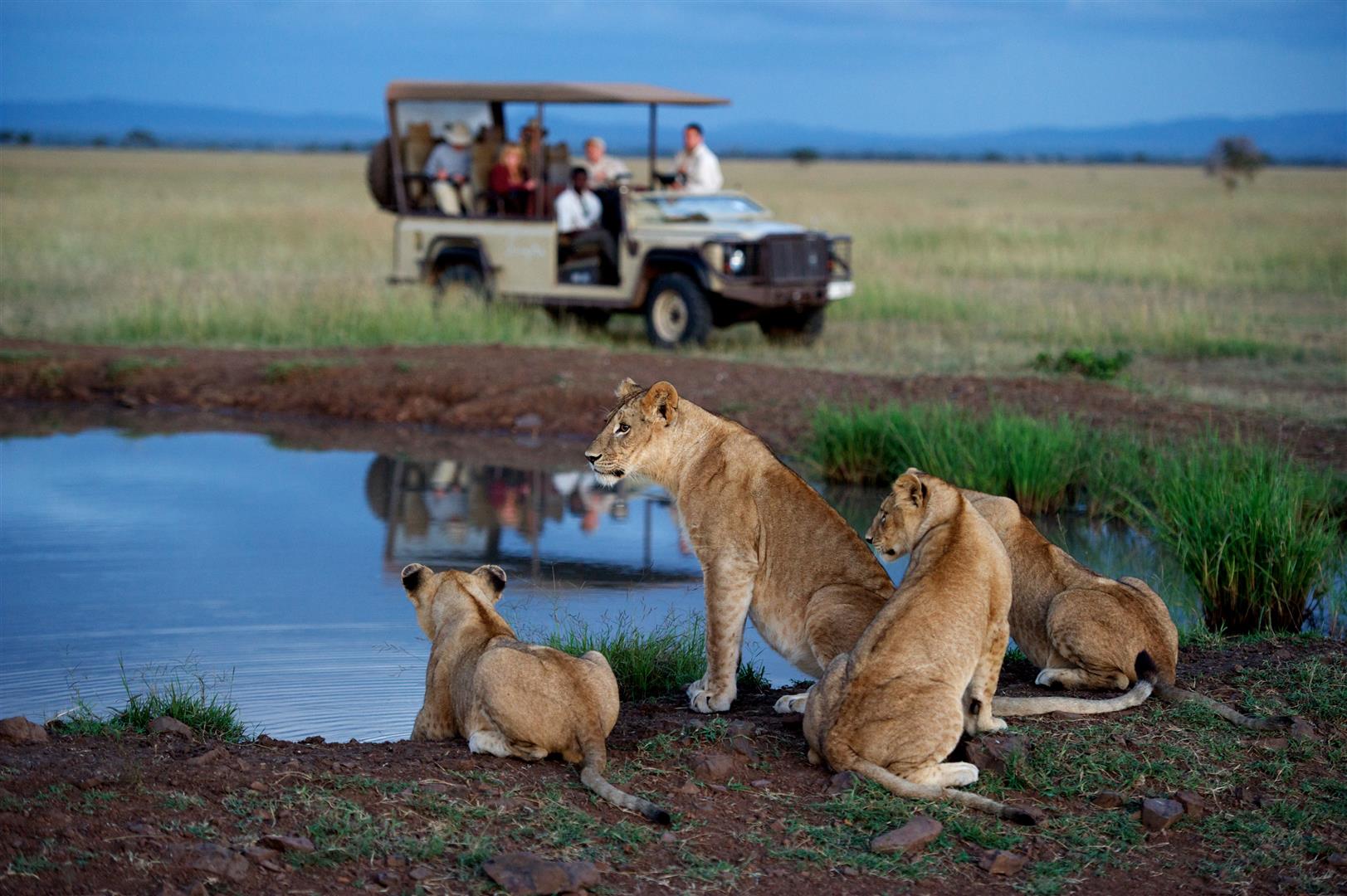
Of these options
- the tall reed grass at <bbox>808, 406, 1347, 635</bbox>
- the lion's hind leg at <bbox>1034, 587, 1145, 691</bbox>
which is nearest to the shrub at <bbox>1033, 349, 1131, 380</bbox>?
the tall reed grass at <bbox>808, 406, 1347, 635</bbox>

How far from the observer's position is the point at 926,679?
4.77m

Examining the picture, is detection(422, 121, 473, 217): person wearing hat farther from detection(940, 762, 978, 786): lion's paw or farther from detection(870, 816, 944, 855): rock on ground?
detection(870, 816, 944, 855): rock on ground

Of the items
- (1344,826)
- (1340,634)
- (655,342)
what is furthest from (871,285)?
(1344,826)

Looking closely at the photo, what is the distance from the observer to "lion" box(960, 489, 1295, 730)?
17.8ft

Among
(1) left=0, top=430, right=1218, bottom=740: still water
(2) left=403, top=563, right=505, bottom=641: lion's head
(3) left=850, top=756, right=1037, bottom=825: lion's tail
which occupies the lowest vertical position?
(1) left=0, top=430, right=1218, bottom=740: still water

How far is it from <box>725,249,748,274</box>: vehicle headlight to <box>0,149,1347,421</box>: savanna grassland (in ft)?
2.83

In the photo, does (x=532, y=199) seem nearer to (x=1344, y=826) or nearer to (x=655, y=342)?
(x=655, y=342)

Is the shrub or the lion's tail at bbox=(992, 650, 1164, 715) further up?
the shrub

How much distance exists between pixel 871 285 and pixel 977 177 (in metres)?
76.0

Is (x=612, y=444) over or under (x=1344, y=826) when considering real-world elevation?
over

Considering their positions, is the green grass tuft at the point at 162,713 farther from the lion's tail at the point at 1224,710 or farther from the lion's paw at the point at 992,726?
the lion's tail at the point at 1224,710

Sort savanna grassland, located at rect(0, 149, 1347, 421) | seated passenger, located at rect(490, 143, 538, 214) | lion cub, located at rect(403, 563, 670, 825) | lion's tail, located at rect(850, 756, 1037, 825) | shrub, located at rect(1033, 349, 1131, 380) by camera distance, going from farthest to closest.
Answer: seated passenger, located at rect(490, 143, 538, 214) → savanna grassland, located at rect(0, 149, 1347, 421) → shrub, located at rect(1033, 349, 1131, 380) → lion cub, located at rect(403, 563, 670, 825) → lion's tail, located at rect(850, 756, 1037, 825)

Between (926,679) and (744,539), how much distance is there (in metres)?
1.22

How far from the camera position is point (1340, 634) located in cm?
726
